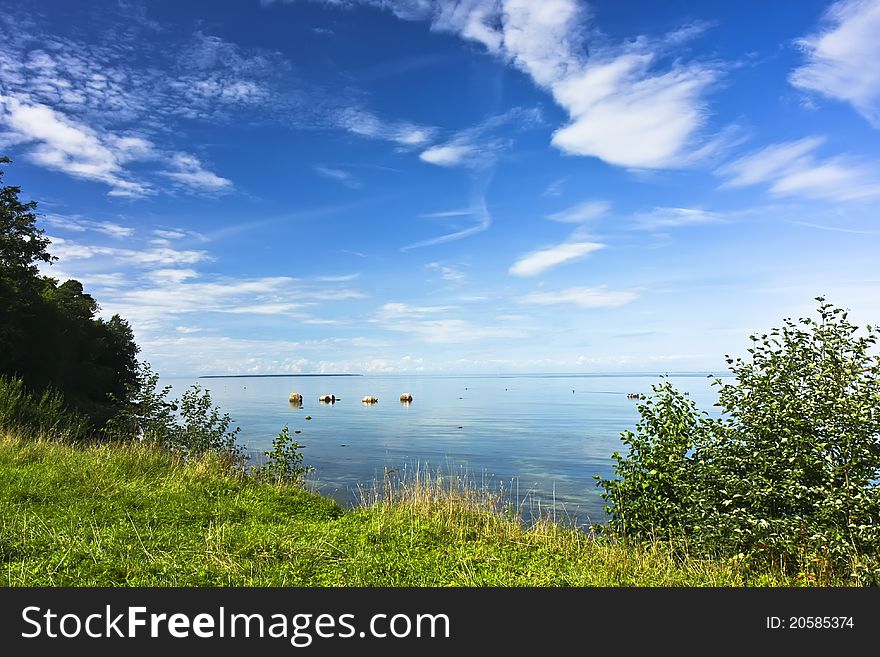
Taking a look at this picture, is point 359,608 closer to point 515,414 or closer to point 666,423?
point 666,423

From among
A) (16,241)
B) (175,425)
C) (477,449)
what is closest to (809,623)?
(175,425)

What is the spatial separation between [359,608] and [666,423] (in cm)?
686

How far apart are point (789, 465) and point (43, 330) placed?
156ft

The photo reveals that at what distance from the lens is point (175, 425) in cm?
1978

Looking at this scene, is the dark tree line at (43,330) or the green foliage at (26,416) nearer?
the green foliage at (26,416)

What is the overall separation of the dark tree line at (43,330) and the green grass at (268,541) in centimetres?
1842

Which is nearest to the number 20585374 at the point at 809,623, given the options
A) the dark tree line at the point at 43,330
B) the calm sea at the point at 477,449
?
the calm sea at the point at 477,449

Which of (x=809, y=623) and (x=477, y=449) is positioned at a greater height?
(x=809, y=623)

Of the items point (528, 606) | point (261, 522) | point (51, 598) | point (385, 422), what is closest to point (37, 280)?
point (385, 422)

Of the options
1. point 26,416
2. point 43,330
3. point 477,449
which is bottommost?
point 477,449

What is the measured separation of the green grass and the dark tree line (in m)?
18.4

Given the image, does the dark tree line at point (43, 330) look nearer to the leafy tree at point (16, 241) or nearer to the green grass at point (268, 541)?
the leafy tree at point (16, 241)

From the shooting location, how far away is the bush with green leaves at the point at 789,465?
8.05 meters

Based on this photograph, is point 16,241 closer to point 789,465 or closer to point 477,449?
point 477,449
